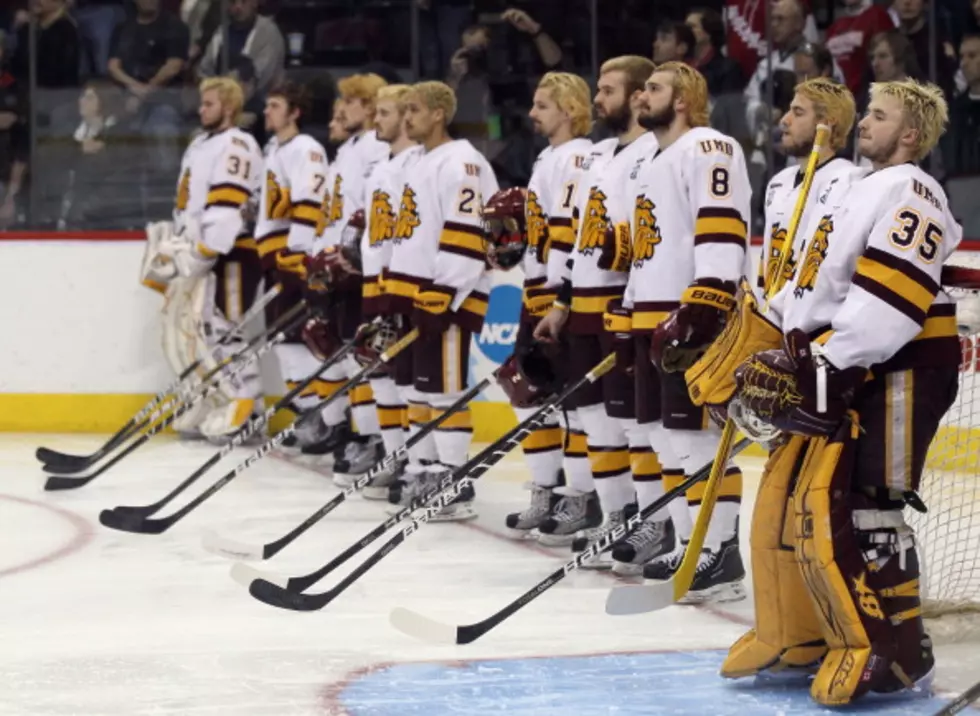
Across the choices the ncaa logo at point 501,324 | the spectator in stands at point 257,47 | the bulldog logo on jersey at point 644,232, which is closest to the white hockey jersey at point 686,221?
the bulldog logo on jersey at point 644,232

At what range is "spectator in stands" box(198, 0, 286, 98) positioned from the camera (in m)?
8.16

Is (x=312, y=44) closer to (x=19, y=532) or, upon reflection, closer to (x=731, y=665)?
(x=19, y=532)

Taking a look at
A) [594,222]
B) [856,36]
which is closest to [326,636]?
[594,222]

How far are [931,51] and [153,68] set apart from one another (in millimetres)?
3200

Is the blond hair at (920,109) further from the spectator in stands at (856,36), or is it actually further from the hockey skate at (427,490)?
the spectator in stands at (856,36)

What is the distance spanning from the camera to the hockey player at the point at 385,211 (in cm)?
600

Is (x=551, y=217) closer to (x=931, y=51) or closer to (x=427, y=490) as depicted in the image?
(x=427, y=490)

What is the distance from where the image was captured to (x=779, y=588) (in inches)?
140

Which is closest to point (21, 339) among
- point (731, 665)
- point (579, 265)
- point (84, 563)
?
point (84, 563)

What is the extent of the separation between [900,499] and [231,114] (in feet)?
15.1

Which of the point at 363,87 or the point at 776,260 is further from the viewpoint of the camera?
the point at 363,87

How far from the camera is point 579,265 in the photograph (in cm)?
491

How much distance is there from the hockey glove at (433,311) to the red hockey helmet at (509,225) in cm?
35

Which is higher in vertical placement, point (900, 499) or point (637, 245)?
point (637, 245)
